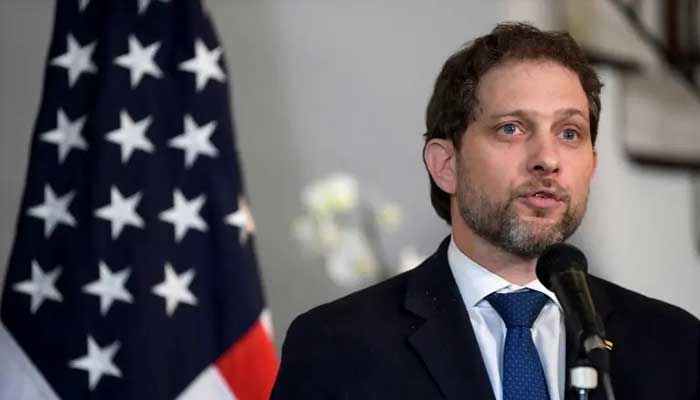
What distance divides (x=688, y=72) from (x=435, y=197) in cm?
267

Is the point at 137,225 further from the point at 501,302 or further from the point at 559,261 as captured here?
the point at 559,261

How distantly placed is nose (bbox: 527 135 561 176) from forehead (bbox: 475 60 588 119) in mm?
52

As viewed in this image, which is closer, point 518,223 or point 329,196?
point 518,223

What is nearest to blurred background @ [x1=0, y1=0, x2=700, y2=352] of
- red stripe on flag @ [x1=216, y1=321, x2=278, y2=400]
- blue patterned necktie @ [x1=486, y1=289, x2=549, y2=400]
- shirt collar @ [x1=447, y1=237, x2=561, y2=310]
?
red stripe on flag @ [x1=216, y1=321, x2=278, y2=400]

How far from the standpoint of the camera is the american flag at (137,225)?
2834 millimetres

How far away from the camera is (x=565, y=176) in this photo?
6.87ft

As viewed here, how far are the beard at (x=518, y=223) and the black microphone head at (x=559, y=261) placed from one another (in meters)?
0.23

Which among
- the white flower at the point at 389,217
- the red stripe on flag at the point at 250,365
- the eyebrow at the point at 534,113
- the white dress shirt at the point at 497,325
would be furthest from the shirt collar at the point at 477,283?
the white flower at the point at 389,217

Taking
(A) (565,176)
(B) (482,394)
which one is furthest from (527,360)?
(A) (565,176)

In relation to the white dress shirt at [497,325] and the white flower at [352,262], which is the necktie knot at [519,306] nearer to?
the white dress shirt at [497,325]

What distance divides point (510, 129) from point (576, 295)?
0.45m

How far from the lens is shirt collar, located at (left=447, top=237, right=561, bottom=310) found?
2152 millimetres

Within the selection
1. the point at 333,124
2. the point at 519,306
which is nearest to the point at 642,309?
the point at 519,306

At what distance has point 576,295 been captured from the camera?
1.78 metres
